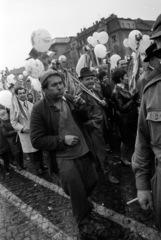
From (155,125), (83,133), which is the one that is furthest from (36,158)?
(155,125)

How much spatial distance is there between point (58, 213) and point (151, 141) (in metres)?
2.28

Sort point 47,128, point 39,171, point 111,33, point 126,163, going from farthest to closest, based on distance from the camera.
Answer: point 111,33, point 39,171, point 126,163, point 47,128

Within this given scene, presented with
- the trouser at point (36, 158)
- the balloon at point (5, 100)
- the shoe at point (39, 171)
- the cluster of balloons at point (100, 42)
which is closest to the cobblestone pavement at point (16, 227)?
the shoe at point (39, 171)

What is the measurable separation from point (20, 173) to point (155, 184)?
172 inches

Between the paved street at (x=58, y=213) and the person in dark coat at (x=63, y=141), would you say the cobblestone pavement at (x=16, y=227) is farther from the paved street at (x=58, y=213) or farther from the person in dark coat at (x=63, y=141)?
the person in dark coat at (x=63, y=141)

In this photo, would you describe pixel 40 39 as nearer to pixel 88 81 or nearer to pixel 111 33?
pixel 88 81

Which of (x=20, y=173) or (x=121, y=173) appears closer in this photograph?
(x=121, y=173)

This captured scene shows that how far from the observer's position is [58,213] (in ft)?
10.2

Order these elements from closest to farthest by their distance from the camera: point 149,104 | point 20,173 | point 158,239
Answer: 1. point 149,104
2. point 158,239
3. point 20,173

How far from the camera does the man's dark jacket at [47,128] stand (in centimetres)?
240

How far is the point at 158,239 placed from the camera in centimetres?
223

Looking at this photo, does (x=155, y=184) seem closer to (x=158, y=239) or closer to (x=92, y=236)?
(x=158, y=239)

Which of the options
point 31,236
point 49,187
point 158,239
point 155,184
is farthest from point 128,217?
point 49,187

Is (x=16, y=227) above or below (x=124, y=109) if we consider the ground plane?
below
